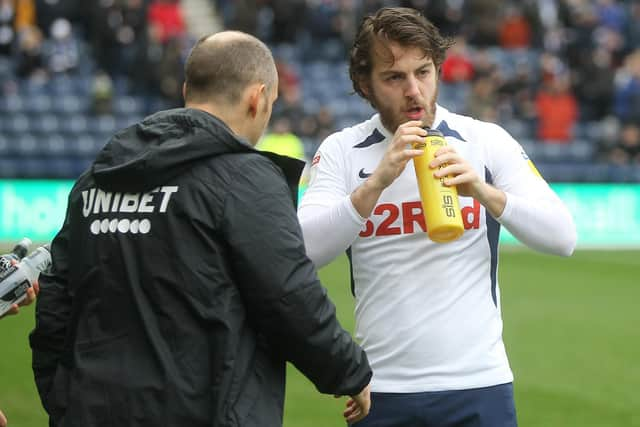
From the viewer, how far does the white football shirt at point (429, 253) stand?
3.47m

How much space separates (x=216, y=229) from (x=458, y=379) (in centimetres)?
98

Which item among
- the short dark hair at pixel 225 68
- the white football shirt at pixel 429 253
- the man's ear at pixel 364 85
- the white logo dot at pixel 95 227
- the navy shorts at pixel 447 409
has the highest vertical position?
the short dark hair at pixel 225 68

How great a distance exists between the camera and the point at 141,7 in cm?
1997

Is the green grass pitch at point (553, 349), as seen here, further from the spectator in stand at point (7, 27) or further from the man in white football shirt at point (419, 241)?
the spectator in stand at point (7, 27)

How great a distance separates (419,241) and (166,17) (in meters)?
18.3

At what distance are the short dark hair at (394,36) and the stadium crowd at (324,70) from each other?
13.2 metres

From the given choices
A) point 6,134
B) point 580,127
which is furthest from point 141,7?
point 580,127

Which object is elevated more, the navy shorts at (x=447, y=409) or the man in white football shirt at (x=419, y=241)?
the man in white football shirt at (x=419, y=241)

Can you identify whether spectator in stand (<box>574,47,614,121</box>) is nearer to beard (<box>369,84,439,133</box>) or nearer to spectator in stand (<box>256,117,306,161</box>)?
spectator in stand (<box>256,117,306,161</box>)

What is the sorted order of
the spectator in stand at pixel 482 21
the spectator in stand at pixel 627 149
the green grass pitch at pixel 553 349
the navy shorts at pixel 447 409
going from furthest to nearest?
1. the spectator in stand at pixel 482 21
2. the spectator in stand at pixel 627 149
3. the green grass pitch at pixel 553 349
4. the navy shorts at pixel 447 409

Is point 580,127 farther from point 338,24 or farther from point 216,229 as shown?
point 216,229

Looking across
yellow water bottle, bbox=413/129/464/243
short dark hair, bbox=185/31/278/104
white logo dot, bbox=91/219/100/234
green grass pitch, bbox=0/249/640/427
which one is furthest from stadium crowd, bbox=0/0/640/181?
white logo dot, bbox=91/219/100/234

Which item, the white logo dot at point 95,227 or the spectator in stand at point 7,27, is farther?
the spectator in stand at point 7,27

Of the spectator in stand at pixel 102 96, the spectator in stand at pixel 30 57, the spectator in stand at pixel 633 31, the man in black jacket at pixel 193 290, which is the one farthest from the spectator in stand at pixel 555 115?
the man in black jacket at pixel 193 290
